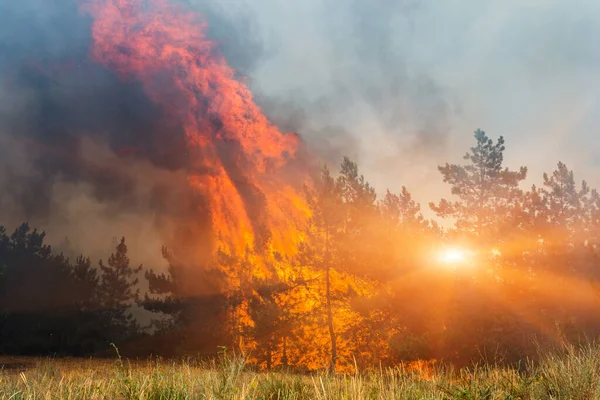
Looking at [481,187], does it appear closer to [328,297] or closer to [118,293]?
[328,297]

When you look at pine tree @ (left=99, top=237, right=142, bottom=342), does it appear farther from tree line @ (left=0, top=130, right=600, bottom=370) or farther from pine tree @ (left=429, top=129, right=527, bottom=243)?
pine tree @ (left=429, top=129, right=527, bottom=243)

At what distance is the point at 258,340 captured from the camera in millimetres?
32062

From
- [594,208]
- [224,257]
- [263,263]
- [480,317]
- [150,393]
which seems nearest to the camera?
[150,393]

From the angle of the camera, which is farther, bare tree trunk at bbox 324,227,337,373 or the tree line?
bare tree trunk at bbox 324,227,337,373

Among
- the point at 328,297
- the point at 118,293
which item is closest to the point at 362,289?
the point at 328,297

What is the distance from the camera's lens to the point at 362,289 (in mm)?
28047

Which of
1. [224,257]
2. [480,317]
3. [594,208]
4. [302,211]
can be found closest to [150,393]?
[480,317]

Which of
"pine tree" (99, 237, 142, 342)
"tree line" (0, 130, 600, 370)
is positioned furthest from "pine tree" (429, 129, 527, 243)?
"pine tree" (99, 237, 142, 342)

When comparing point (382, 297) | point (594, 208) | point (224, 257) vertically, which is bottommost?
point (382, 297)

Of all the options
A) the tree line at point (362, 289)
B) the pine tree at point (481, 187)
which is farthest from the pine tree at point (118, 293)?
the pine tree at point (481, 187)

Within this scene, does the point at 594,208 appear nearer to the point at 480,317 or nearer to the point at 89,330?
the point at 480,317

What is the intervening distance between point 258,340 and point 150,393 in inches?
1030

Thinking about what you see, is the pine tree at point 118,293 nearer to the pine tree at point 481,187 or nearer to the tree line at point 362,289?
the tree line at point 362,289

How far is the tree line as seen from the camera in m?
21.5
